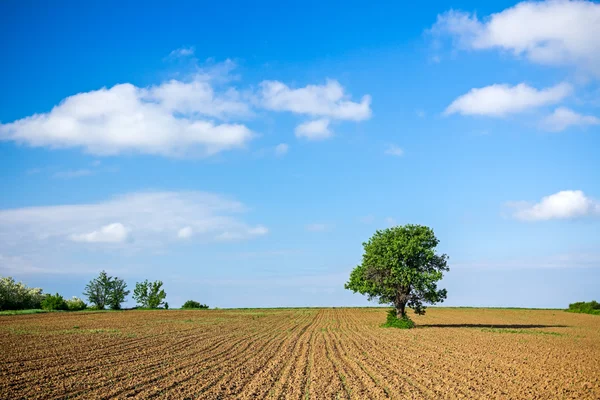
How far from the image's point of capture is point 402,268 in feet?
160

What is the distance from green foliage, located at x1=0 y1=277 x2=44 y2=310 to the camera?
87062 millimetres

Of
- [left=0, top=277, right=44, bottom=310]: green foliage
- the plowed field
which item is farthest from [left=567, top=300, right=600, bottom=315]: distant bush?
[left=0, top=277, right=44, bottom=310]: green foliage

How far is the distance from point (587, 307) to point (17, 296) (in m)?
110

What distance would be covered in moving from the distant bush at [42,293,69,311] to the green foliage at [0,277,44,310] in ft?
9.44

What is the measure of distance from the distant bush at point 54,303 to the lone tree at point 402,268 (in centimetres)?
6434

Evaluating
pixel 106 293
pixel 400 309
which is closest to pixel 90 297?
pixel 106 293

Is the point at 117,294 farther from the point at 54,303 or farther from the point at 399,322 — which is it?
the point at 399,322

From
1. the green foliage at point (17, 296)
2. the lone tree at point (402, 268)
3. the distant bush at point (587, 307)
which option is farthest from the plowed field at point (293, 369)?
the distant bush at point (587, 307)

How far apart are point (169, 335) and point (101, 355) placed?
13465 mm

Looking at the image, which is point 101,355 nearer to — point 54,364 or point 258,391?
point 54,364

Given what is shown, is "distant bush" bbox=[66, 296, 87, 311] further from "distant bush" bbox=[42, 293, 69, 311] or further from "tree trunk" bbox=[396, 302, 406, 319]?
"tree trunk" bbox=[396, 302, 406, 319]

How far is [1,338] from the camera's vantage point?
3469cm

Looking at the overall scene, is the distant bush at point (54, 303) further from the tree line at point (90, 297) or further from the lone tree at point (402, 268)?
the lone tree at point (402, 268)

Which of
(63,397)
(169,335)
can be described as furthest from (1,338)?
(63,397)
